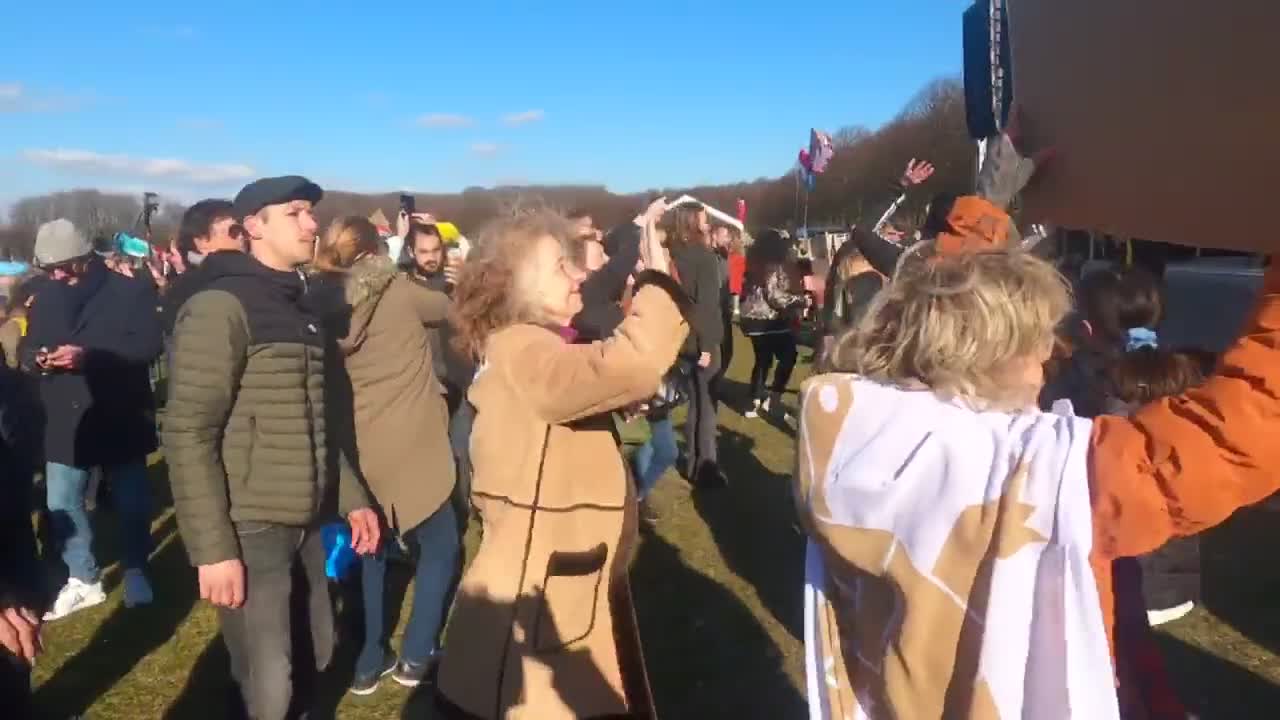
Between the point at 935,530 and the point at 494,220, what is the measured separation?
1.57m

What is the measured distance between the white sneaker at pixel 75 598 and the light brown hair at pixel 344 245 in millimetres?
2378

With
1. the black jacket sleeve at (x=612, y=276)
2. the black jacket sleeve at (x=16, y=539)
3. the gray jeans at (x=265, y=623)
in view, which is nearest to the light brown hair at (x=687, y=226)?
the black jacket sleeve at (x=612, y=276)

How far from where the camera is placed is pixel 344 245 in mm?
3863

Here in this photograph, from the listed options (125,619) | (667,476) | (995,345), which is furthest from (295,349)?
(667,476)

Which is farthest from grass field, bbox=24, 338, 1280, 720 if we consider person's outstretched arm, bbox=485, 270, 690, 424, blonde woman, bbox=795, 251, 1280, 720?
Result: blonde woman, bbox=795, 251, 1280, 720

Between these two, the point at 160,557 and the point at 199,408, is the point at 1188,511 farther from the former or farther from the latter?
the point at 160,557

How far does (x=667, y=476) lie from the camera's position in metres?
7.15

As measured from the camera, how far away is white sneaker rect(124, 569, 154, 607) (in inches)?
195

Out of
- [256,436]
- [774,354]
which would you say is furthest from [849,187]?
[256,436]

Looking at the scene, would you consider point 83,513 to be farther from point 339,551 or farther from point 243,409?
point 243,409

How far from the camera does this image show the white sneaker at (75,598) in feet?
15.9

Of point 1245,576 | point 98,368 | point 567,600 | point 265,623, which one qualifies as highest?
point 98,368

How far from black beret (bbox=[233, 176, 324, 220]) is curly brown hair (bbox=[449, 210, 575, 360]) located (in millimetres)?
617

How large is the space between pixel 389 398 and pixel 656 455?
249 cm
